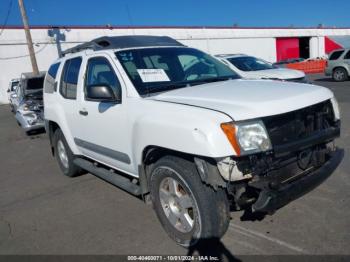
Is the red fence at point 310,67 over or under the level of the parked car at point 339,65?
under

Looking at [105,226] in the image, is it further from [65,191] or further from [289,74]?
[289,74]

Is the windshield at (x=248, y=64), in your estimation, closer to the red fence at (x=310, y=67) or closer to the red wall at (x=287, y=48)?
the red fence at (x=310, y=67)

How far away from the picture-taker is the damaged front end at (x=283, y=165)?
2842mm

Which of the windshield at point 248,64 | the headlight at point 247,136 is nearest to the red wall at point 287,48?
the windshield at point 248,64

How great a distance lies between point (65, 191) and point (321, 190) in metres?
3.58

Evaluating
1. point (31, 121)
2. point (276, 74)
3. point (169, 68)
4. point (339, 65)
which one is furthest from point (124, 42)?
point (339, 65)

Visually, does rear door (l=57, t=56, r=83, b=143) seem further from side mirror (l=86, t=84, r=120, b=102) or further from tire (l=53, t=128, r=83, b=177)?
side mirror (l=86, t=84, r=120, b=102)

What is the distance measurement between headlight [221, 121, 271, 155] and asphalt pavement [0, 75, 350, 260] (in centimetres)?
98

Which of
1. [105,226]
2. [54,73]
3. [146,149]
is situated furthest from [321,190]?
[54,73]

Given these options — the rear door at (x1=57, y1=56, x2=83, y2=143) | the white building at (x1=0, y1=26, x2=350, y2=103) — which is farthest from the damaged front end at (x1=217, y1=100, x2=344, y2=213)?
the white building at (x1=0, y1=26, x2=350, y2=103)

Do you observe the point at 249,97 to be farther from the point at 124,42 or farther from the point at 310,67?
the point at 310,67

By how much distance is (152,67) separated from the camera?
4.11 m

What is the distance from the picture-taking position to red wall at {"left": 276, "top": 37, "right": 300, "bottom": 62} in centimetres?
4366

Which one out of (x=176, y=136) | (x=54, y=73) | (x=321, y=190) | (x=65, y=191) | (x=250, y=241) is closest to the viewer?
(x=176, y=136)
